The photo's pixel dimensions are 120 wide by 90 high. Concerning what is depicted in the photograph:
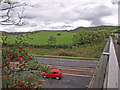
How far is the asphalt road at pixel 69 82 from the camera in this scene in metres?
9.27

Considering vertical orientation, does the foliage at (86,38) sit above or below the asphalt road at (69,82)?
above

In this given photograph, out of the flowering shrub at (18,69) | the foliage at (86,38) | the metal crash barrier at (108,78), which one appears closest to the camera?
the metal crash barrier at (108,78)

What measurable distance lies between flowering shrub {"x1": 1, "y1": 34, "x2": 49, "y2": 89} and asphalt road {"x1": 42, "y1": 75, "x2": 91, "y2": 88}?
6.85 meters

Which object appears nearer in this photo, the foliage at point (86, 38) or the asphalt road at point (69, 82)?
the asphalt road at point (69, 82)

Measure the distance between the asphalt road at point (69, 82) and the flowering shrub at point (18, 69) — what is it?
22.5 feet

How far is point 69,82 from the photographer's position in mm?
9930

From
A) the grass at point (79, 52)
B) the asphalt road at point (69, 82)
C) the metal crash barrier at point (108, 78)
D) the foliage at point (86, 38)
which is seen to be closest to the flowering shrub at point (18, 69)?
the metal crash barrier at point (108, 78)

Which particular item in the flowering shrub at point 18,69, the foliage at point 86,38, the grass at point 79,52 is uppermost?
the foliage at point 86,38

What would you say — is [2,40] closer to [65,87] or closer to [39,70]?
[39,70]

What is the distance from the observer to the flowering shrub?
6.57ft

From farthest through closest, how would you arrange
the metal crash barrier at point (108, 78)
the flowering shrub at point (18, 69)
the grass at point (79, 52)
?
the grass at point (79, 52) < the flowering shrub at point (18, 69) < the metal crash barrier at point (108, 78)

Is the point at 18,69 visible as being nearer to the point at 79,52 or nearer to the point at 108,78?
the point at 108,78

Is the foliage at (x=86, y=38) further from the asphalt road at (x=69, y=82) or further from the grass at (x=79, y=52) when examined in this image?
the asphalt road at (x=69, y=82)

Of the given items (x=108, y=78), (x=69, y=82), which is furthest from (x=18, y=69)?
(x=69, y=82)
